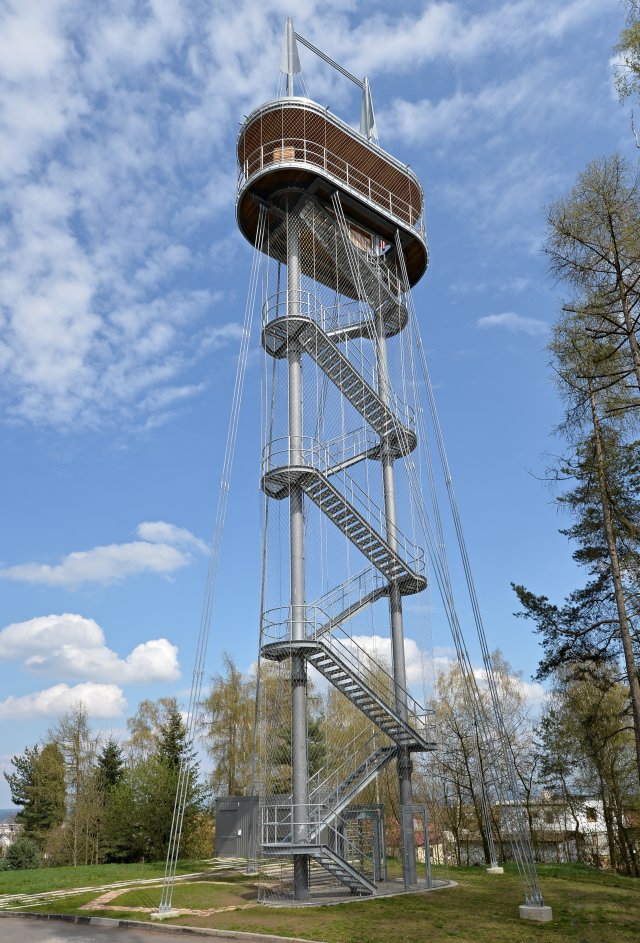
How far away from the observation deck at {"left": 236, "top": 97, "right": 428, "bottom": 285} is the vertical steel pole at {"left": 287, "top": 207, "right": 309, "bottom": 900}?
1.23 meters

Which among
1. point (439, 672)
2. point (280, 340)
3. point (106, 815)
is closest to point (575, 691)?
point (439, 672)

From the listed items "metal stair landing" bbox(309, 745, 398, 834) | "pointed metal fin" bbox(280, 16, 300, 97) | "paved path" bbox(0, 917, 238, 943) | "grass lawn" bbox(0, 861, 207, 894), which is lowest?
"paved path" bbox(0, 917, 238, 943)

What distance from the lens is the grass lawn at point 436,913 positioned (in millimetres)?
10680

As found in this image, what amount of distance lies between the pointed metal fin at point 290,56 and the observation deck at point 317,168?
6.39 feet

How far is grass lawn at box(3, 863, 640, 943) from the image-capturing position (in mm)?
10680

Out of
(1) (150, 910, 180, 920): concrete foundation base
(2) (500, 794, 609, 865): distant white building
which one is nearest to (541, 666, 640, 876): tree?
(2) (500, 794, 609, 865): distant white building

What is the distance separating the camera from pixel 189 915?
1297 centimetres

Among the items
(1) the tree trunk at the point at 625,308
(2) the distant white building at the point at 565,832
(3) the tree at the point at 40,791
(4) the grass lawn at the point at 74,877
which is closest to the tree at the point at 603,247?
(1) the tree trunk at the point at 625,308

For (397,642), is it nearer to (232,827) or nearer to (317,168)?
(317,168)

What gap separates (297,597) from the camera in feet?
53.0

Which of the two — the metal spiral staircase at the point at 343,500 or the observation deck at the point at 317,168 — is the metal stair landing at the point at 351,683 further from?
the observation deck at the point at 317,168

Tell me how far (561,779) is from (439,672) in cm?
654

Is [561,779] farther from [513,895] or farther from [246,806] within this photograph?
[513,895]

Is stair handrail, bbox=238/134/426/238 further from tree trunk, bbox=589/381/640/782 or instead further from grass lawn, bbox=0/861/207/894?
grass lawn, bbox=0/861/207/894
